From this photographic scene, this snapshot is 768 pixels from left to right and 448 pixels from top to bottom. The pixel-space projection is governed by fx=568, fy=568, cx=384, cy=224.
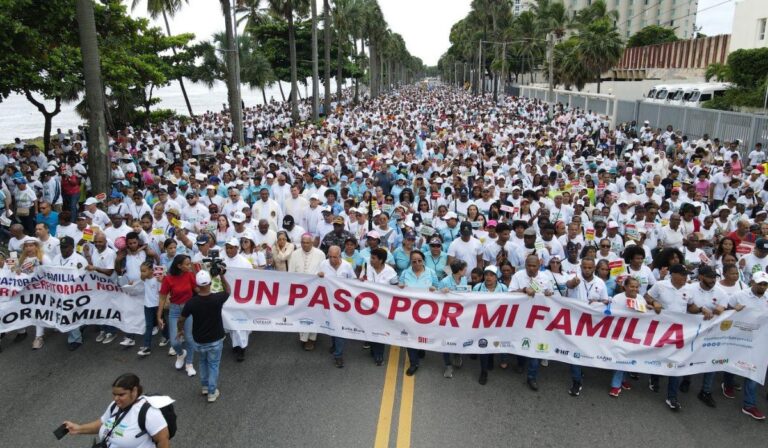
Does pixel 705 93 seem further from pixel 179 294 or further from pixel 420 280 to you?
pixel 179 294

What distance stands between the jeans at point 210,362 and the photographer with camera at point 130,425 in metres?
1.99

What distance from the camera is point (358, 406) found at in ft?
19.7

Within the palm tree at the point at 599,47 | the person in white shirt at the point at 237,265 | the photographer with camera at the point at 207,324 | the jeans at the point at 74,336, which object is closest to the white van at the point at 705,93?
the palm tree at the point at 599,47

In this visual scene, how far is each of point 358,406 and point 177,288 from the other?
2.52 meters

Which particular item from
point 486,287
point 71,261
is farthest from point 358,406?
point 71,261

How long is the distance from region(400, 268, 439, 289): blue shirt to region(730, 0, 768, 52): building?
1273 inches

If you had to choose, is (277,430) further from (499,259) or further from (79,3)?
(79,3)

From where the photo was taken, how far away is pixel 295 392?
20.6 ft

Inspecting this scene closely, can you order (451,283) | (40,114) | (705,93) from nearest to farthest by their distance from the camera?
(451,283)
(705,93)
(40,114)

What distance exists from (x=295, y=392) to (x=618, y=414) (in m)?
3.45

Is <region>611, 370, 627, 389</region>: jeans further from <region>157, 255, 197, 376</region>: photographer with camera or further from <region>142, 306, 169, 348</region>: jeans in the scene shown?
<region>142, 306, 169, 348</region>: jeans

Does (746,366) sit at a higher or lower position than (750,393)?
higher

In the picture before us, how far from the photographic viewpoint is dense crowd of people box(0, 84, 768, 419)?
6613 millimetres

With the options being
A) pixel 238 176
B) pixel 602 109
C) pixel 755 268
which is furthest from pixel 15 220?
pixel 602 109
